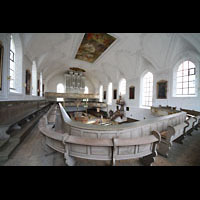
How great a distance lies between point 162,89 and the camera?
304 inches

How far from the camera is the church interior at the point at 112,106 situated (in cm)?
162

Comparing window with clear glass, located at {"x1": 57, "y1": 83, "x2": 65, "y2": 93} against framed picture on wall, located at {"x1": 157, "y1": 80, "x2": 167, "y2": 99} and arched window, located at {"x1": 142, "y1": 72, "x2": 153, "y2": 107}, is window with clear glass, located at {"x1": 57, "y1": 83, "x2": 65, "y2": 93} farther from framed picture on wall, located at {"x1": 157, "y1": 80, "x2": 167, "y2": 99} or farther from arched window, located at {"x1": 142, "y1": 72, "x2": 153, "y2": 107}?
framed picture on wall, located at {"x1": 157, "y1": 80, "x2": 167, "y2": 99}

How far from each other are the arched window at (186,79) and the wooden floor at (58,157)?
16.2 feet

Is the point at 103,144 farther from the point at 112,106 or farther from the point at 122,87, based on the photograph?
the point at 112,106

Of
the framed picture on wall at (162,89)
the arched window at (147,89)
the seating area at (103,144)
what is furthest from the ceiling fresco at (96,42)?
the seating area at (103,144)

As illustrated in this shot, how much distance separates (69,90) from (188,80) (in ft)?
55.7

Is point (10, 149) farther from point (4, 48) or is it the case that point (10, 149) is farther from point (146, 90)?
point (146, 90)

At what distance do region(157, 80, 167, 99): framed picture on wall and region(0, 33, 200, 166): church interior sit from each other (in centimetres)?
8

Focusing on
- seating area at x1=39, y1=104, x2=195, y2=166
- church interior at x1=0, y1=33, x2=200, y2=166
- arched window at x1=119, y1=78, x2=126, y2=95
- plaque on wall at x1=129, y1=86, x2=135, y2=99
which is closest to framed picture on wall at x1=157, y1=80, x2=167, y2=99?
church interior at x1=0, y1=33, x2=200, y2=166

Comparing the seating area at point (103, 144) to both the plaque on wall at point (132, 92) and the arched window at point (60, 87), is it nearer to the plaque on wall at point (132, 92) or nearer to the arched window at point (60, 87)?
the plaque on wall at point (132, 92)

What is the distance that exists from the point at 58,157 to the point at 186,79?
29.4 feet

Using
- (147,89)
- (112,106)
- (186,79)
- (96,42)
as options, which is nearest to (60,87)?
(112,106)

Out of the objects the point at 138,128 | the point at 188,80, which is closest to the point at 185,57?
the point at 188,80

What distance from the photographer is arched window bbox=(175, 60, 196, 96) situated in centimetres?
593
